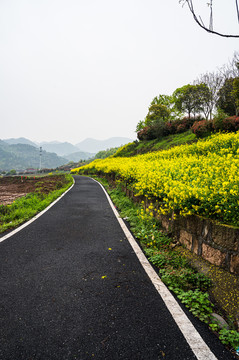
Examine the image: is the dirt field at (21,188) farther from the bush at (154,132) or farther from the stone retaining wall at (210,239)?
the bush at (154,132)

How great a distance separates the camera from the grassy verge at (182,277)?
1.96 m

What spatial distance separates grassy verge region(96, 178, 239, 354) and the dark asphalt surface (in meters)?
0.16

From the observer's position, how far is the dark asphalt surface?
5.53ft

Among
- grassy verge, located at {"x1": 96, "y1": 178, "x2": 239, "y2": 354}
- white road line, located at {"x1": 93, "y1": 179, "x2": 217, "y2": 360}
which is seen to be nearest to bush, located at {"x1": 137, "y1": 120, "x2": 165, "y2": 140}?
grassy verge, located at {"x1": 96, "y1": 178, "x2": 239, "y2": 354}

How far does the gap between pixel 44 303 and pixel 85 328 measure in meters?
0.65

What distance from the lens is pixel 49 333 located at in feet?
6.03

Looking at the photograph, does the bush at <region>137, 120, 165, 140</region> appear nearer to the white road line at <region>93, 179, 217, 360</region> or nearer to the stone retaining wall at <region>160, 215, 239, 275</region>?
the stone retaining wall at <region>160, 215, 239, 275</region>

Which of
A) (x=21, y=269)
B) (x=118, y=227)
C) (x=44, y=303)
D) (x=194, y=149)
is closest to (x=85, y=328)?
(x=44, y=303)

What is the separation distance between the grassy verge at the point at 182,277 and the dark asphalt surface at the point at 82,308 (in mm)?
160

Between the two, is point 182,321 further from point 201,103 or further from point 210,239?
point 201,103

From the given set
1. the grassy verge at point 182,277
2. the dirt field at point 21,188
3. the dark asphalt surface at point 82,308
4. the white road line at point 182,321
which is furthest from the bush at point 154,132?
the white road line at point 182,321

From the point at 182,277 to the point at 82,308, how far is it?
145 centimetres

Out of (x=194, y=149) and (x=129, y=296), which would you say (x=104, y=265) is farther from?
(x=194, y=149)

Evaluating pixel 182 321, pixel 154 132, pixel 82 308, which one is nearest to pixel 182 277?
pixel 182 321
